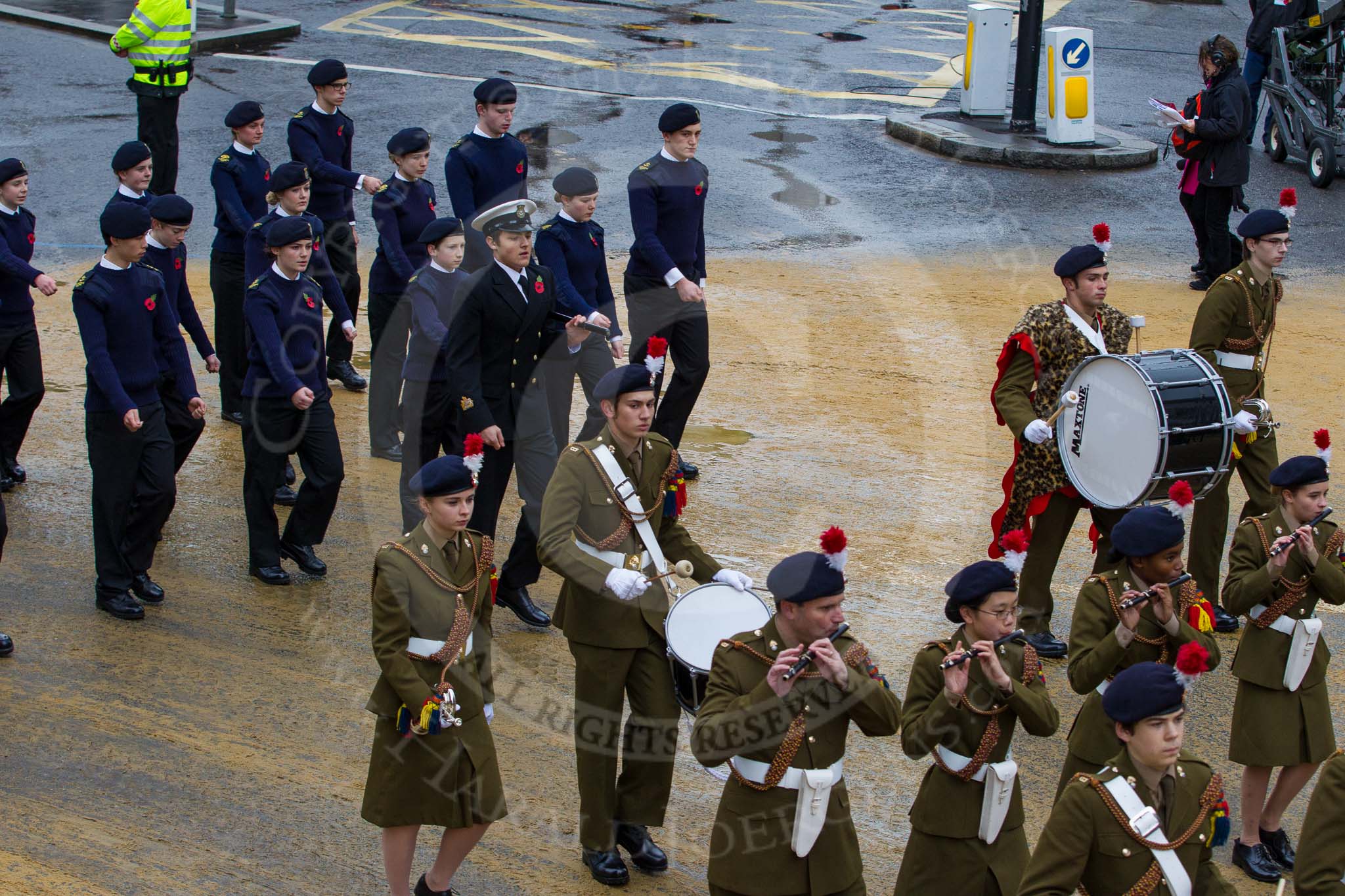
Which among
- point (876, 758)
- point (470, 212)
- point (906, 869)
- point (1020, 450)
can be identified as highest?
point (470, 212)

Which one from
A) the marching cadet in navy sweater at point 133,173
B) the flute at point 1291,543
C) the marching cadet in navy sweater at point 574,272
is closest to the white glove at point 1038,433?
the flute at point 1291,543

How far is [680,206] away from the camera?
30.7 feet

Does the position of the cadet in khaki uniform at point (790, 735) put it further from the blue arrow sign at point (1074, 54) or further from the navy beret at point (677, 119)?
the blue arrow sign at point (1074, 54)

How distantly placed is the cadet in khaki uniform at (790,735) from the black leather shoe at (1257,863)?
77.1 inches

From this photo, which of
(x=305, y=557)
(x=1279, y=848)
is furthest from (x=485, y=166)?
(x=1279, y=848)

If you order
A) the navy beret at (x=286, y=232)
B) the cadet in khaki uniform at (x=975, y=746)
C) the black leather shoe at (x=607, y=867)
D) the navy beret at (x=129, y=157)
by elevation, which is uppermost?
the navy beret at (x=129, y=157)

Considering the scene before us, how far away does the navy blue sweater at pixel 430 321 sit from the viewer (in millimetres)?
8961

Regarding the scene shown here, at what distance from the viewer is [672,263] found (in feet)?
30.9

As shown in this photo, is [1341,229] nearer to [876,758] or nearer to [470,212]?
[470,212]

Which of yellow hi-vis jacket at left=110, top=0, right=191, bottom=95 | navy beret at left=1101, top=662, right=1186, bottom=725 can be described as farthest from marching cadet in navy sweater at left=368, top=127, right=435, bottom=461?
navy beret at left=1101, top=662, right=1186, bottom=725

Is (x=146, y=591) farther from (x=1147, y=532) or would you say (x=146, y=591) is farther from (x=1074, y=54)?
(x=1074, y=54)

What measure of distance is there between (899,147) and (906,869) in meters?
13.4

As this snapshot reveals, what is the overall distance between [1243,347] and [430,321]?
440 cm

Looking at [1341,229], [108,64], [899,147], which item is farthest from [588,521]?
[108,64]
